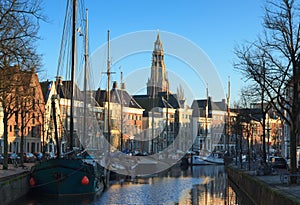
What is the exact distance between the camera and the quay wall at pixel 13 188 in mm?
28419

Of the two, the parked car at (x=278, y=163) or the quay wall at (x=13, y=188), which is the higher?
the quay wall at (x=13, y=188)

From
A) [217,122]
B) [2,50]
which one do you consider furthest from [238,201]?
[217,122]

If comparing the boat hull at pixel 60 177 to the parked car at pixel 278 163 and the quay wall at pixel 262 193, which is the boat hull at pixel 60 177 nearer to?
the quay wall at pixel 262 193

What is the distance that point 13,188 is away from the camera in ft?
103

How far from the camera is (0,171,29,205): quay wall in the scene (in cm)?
2842

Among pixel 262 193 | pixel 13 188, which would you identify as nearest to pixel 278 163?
pixel 262 193

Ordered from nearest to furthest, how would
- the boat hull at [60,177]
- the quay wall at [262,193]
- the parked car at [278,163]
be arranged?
the quay wall at [262,193] → the boat hull at [60,177] → the parked car at [278,163]

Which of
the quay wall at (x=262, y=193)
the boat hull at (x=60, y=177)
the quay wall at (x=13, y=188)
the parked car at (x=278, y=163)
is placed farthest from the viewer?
the parked car at (x=278, y=163)

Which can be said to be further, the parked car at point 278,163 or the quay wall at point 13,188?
the parked car at point 278,163

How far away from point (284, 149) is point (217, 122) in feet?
234

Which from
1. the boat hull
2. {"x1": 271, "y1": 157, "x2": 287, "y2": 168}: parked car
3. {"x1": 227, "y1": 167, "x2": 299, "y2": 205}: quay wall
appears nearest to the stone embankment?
the boat hull

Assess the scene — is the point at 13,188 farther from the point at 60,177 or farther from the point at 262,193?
the point at 262,193

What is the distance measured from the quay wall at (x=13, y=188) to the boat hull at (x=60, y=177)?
26.3 inches

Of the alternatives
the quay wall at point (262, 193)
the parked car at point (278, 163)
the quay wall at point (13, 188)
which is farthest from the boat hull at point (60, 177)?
the parked car at point (278, 163)
